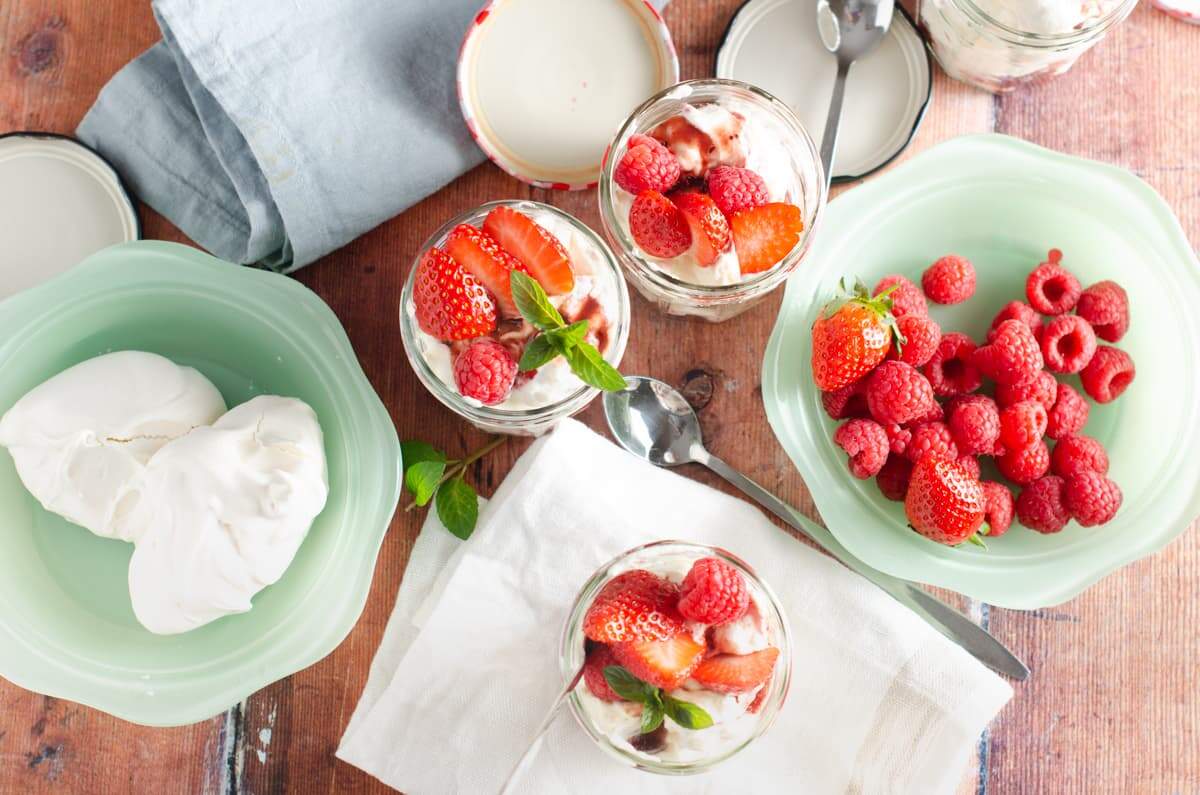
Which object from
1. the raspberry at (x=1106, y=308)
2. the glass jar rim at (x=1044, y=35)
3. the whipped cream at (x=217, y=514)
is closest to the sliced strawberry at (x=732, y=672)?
the whipped cream at (x=217, y=514)

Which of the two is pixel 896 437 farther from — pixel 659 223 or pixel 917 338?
pixel 659 223

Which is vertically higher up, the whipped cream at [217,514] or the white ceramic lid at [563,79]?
the white ceramic lid at [563,79]

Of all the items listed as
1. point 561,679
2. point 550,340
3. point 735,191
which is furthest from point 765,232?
point 561,679

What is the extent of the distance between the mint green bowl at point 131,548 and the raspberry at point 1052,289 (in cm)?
82

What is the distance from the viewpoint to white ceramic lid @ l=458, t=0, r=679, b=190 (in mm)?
1271

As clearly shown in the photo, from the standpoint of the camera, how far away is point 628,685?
1.06 metres

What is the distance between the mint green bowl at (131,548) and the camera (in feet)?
3.78

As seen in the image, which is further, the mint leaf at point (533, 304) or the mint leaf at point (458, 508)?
the mint leaf at point (458, 508)

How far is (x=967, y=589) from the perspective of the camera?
3.92ft

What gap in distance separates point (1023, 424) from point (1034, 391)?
5 cm

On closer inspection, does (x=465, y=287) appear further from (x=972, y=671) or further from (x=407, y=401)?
(x=972, y=671)

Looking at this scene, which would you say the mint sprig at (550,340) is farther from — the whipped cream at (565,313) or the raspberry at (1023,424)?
the raspberry at (1023,424)

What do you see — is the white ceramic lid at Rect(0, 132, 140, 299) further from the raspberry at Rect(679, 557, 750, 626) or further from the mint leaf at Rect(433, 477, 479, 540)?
the raspberry at Rect(679, 557, 750, 626)

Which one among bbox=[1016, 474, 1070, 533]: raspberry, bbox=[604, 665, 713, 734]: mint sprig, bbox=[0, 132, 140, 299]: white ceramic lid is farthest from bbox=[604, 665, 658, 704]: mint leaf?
bbox=[0, 132, 140, 299]: white ceramic lid
